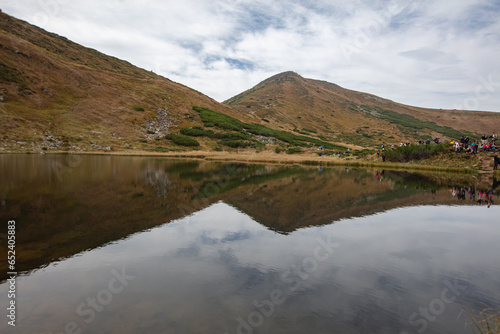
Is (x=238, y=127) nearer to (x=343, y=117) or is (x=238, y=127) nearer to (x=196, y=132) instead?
(x=196, y=132)

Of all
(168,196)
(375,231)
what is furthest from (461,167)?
(168,196)

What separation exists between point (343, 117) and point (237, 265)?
519ft

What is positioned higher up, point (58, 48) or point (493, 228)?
point (58, 48)

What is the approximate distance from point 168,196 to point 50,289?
1180cm

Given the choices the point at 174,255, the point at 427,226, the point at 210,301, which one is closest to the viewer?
the point at 210,301

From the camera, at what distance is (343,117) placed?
510ft

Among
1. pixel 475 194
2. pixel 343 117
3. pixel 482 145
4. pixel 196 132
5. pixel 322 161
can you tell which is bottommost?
pixel 322 161

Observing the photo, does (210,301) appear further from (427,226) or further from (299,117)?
(299,117)

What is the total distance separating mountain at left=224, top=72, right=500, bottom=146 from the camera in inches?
4990

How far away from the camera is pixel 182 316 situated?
5.84 metres

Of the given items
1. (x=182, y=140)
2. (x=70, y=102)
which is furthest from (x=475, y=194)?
(x=70, y=102)

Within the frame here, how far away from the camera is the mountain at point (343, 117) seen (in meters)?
127

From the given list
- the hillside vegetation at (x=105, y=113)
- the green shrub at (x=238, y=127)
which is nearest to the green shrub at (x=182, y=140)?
the hillside vegetation at (x=105, y=113)

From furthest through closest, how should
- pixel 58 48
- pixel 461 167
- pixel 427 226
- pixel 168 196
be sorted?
1. pixel 58 48
2. pixel 461 167
3. pixel 168 196
4. pixel 427 226
